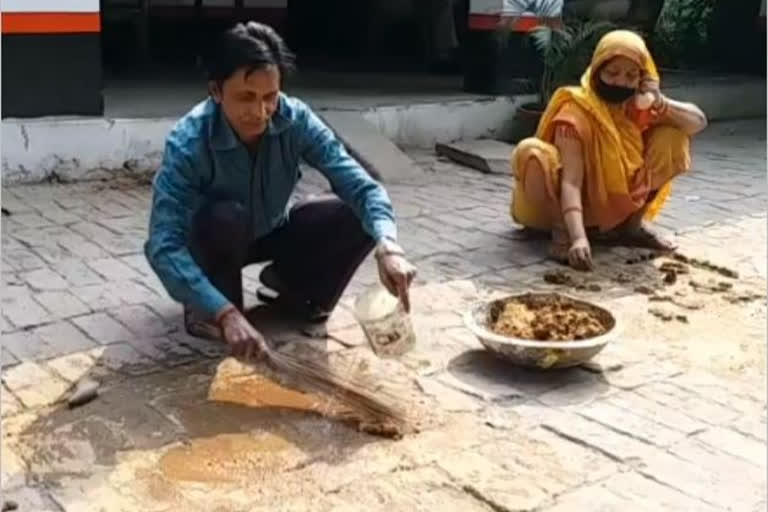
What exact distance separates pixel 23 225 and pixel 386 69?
202 inches

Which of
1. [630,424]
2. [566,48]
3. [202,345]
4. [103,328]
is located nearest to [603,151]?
[630,424]

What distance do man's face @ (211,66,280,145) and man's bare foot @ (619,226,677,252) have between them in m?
2.17

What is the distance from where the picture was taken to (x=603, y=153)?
4.34m

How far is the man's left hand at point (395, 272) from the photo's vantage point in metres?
2.77

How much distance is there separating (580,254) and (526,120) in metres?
3.13

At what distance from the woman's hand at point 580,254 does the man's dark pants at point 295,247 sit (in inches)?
46.0

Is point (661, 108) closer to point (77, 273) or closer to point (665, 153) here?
point (665, 153)

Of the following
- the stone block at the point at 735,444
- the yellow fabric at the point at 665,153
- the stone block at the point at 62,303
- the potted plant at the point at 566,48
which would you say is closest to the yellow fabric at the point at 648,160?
the yellow fabric at the point at 665,153

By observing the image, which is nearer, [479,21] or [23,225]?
[23,225]

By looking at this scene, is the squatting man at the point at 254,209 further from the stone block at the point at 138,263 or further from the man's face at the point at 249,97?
the stone block at the point at 138,263

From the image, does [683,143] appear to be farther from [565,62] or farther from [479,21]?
[479,21]

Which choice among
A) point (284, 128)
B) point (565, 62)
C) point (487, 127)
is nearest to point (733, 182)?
point (565, 62)

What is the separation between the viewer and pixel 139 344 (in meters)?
3.31

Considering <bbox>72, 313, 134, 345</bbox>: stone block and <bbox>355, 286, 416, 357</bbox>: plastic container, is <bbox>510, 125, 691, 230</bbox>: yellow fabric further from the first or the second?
<bbox>72, 313, 134, 345</bbox>: stone block
